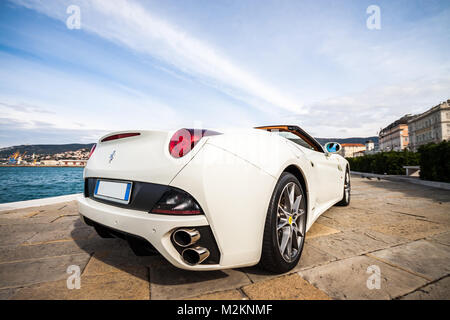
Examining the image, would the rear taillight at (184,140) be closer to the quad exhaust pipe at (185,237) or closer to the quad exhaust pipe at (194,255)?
the quad exhaust pipe at (185,237)

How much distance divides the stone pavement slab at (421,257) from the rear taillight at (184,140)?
5.73 ft

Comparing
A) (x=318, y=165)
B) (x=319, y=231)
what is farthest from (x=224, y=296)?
(x=318, y=165)

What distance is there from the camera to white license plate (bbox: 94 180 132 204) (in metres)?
1.44

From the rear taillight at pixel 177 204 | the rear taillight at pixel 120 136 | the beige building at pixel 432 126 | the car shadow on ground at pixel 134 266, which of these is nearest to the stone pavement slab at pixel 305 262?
the car shadow on ground at pixel 134 266

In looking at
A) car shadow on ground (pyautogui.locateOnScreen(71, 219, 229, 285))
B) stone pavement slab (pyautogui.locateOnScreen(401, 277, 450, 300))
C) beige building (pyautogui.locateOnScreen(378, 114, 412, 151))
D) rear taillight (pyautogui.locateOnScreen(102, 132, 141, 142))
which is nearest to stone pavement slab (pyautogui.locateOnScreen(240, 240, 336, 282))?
car shadow on ground (pyautogui.locateOnScreen(71, 219, 229, 285))

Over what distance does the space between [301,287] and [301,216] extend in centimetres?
66

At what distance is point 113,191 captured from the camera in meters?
1.55

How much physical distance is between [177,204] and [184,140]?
0.38 metres

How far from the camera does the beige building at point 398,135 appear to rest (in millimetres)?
85875

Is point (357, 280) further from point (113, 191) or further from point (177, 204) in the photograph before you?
point (113, 191)

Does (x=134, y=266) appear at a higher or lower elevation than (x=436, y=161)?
lower

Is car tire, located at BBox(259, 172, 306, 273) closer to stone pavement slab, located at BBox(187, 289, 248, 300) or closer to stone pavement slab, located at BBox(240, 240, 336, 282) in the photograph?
stone pavement slab, located at BBox(240, 240, 336, 282)
